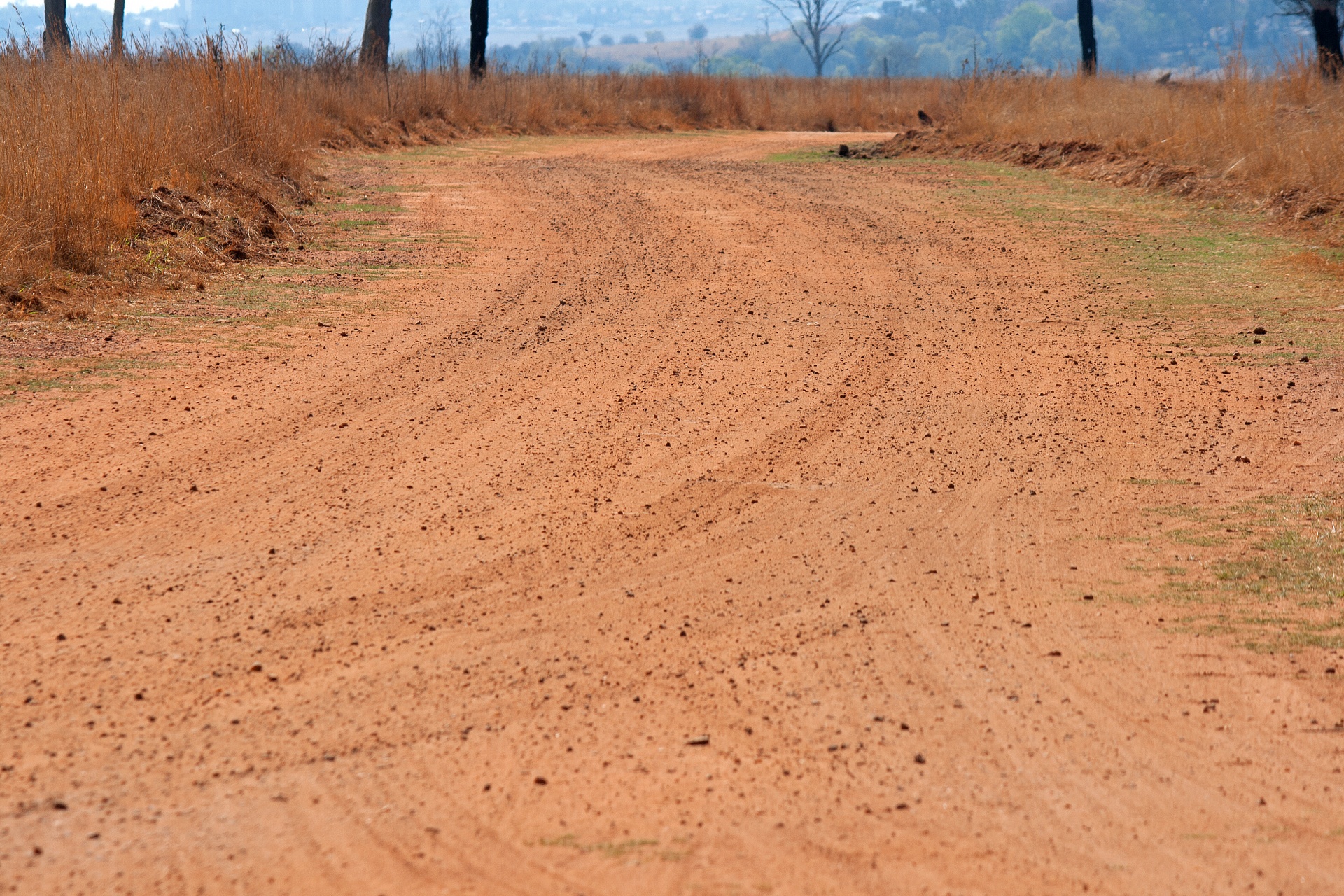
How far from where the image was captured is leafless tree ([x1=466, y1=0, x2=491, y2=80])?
26897 millimetres

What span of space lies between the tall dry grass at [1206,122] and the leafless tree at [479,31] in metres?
11.3

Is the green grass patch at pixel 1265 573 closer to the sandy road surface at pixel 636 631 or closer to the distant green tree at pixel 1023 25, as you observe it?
the sandy road surface at pixel 636 631

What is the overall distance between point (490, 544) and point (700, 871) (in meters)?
1.99

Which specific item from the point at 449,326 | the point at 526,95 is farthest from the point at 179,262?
the point at 526,95

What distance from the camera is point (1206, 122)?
14.8m

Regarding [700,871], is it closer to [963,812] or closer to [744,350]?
[963,812]

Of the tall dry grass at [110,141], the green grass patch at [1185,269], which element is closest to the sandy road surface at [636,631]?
the green grass patch at [1185,269]

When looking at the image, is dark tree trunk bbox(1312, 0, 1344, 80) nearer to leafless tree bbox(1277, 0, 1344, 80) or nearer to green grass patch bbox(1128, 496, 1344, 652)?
leafless tree bbox(1277, 0, 1344, 80)

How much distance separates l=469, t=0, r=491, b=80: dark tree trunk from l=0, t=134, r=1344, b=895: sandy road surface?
68.1ft

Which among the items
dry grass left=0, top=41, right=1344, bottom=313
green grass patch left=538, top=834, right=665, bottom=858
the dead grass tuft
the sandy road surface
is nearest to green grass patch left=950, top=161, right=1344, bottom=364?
the dead grass tuft

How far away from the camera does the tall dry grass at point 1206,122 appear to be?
1262 cm

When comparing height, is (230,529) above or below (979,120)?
below

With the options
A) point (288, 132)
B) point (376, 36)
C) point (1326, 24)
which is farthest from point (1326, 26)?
point (376, 36)

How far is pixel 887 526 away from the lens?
4.89 metres
